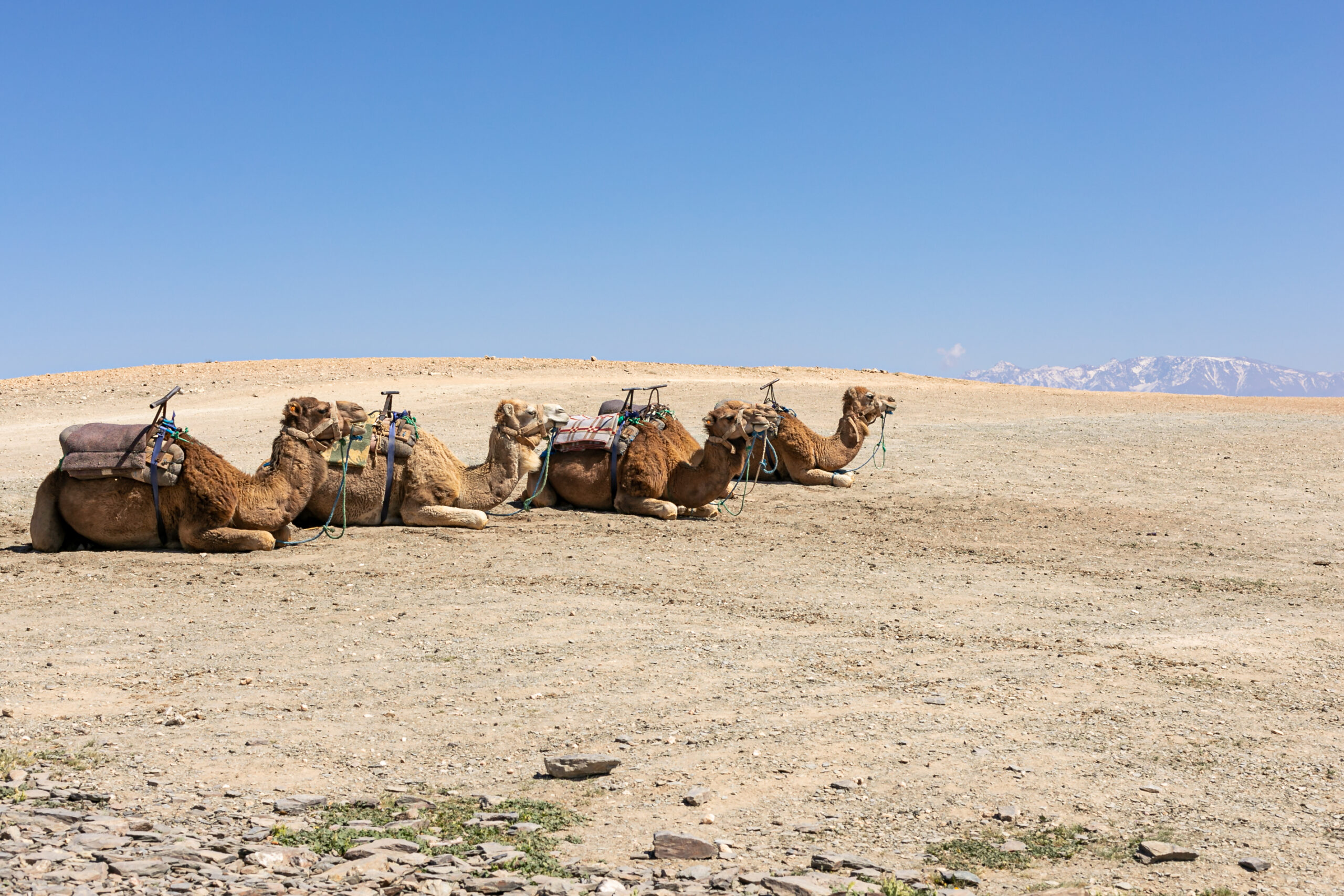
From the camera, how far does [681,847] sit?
4.34m

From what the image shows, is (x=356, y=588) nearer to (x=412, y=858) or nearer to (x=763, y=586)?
(x=763, y=586)

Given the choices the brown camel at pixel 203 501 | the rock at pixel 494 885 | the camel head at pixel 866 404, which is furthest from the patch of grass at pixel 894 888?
the camel head at pixel 866 404

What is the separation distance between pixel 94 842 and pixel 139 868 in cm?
39

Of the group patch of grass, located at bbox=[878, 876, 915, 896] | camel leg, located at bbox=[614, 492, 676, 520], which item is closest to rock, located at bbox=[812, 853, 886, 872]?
patch of grass, located at bbox=[878, 876, 915, 896]

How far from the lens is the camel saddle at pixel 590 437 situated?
43.8 ft

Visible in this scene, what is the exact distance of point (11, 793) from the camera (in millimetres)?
4832

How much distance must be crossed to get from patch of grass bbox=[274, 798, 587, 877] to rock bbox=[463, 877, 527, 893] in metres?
0.13

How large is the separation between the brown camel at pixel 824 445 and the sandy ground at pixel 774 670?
144 cm

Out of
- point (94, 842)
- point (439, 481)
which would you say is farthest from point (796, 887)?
point (439, 481)

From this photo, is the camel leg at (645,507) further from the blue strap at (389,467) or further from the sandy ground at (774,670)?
the blue strap at (389,467)

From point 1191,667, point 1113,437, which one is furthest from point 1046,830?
point 1113,437

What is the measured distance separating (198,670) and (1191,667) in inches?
254

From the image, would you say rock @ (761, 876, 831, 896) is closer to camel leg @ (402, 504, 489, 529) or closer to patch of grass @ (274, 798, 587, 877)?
patch of grass @ (274, 798, 587, 877)

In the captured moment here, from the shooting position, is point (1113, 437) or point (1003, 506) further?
point (1113, 437)
